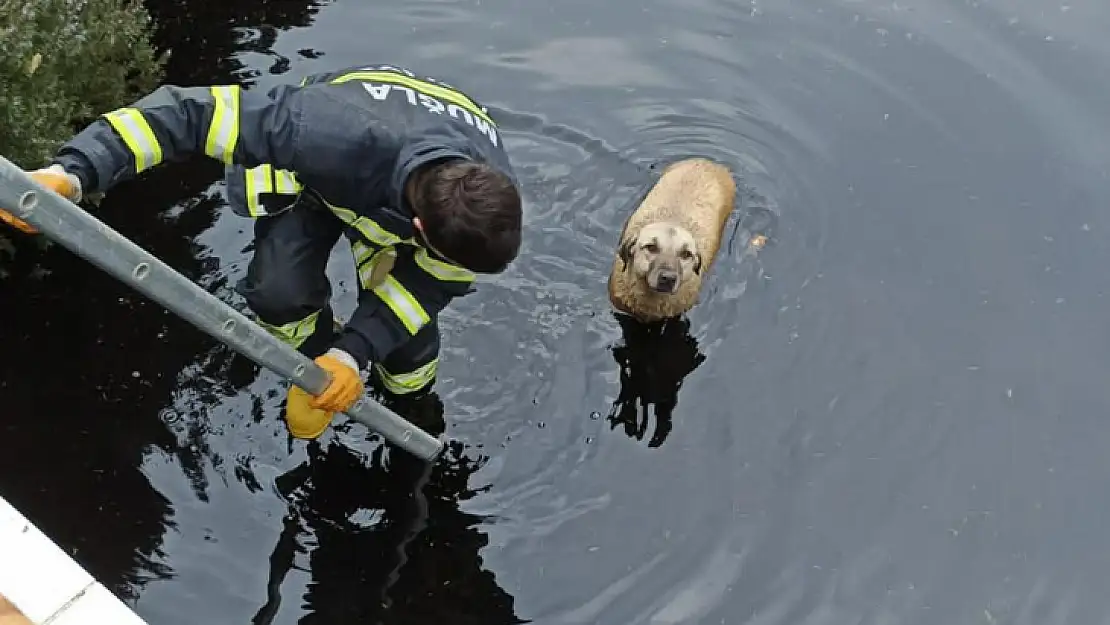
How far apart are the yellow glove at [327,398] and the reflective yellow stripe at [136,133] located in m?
0.80

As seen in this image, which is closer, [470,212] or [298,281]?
[470,212]

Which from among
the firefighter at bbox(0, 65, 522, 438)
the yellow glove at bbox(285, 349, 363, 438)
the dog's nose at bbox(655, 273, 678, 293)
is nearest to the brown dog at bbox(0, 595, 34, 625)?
the firefighter at bbox(0, 65, 522, 438)

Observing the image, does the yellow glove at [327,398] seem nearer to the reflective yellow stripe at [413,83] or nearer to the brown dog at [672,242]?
the reflective yellow stripe at [413,83]

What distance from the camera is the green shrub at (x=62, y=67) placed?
4.12 metres

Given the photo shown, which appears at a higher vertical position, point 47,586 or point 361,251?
point 361,251

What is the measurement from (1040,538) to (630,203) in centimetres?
257

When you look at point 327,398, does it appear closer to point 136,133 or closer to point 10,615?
point 136,133

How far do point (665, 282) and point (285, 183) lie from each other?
6.30 ft

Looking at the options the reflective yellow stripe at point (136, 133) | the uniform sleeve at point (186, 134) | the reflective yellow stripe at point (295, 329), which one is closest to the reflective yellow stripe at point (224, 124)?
the uniform sleeve at point (186, 134)

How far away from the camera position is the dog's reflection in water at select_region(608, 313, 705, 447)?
451 cm

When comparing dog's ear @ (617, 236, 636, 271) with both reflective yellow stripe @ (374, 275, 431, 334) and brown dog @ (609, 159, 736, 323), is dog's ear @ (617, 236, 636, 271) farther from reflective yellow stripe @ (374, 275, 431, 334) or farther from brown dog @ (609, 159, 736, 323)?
reflective yellow stripe @ (374, 275, 431, 334)

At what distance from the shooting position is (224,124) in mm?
3090

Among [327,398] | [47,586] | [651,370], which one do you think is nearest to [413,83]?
[327,398]

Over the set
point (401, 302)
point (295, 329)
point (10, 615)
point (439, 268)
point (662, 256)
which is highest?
point (439, 268)
